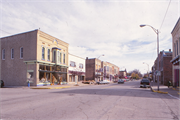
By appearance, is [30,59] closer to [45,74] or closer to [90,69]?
[45,74]

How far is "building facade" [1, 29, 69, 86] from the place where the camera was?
29.0 metres

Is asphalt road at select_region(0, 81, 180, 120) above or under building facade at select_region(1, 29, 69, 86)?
under

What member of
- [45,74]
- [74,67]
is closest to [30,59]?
[45,74]

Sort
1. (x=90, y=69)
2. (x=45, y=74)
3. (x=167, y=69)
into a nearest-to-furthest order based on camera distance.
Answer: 1. (x=45, y=74)
2. (x=167, y=69)
3. (x=90, y=69)

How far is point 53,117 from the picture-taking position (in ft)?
21.4

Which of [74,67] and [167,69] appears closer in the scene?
[167,69]

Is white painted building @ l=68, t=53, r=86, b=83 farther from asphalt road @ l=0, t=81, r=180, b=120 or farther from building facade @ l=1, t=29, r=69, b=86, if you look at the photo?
asphalt road @ l=0, t=81, r=180, b=120

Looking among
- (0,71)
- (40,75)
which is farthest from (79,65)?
(0,71)

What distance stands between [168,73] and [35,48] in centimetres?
3221

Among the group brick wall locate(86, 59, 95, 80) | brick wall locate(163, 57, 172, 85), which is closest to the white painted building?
brick wall locate(86, 59, 95, 80)

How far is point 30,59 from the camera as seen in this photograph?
29.3 m

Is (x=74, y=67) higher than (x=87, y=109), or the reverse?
(x=74, y=67)

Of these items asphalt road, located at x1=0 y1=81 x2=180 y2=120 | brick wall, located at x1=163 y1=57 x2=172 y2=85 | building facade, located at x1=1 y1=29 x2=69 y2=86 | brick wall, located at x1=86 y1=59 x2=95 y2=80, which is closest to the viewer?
asphalt road, located at x1=0 y1=81 x2=180 y2=120

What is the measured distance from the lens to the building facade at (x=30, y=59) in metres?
29.0
